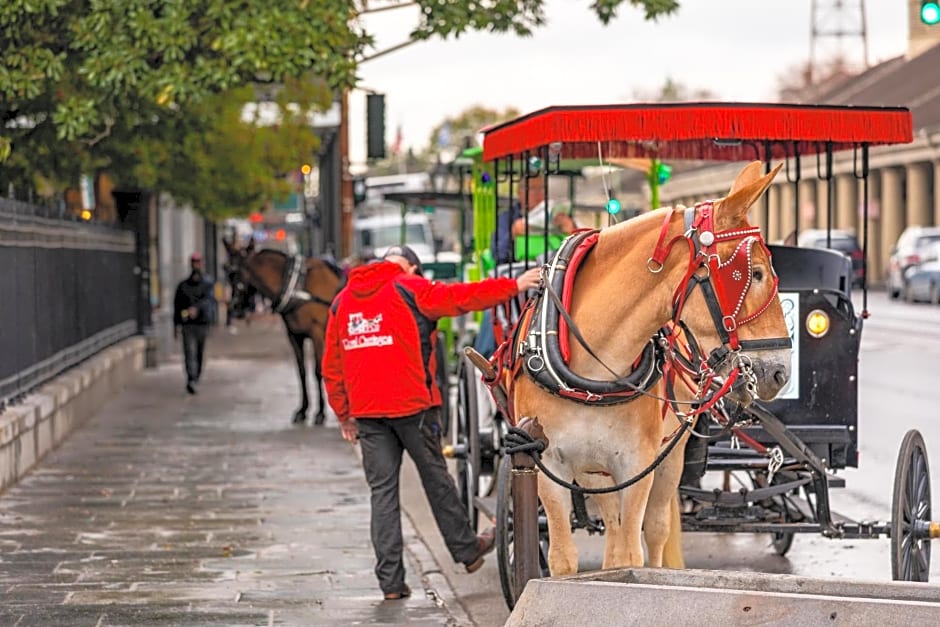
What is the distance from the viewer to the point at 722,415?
7.87 metres

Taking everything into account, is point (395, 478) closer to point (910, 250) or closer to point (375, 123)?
point (375, 123)

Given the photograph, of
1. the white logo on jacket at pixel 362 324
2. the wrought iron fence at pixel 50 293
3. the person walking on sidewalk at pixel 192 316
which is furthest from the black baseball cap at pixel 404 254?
the person walking on sidewalk at pixel 192 316

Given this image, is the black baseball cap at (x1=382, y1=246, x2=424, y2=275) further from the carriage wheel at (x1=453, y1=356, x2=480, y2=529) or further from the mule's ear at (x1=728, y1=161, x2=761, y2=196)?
the mule's ear at (x1=728, y1=161, x2=761, y2=196)

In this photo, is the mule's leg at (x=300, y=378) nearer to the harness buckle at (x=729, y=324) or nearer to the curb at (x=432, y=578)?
the curb at (x=432, y=578)

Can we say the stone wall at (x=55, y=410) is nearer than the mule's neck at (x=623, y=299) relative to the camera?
No

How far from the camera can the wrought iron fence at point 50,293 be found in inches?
557

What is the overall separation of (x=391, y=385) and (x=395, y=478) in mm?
587

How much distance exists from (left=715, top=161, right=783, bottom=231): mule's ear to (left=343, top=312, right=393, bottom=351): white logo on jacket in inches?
110

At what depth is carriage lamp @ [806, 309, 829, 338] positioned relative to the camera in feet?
30.4

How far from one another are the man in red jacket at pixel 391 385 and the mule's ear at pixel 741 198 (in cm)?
236

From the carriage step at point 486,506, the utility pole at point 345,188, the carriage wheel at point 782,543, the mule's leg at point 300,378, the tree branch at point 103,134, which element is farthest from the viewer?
the utility pole at point 345,188

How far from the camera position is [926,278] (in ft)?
150

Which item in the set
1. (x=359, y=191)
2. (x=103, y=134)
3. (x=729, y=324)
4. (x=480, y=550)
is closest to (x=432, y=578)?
(x=480, y=550)

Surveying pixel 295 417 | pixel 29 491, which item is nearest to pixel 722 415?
pixel 29 491
